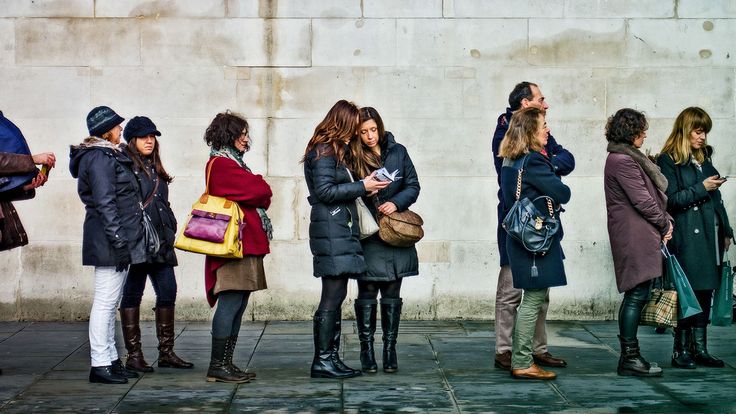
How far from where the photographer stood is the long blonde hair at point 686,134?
7.84 meters

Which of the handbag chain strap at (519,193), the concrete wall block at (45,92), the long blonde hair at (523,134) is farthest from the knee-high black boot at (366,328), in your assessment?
the concrete wall block at (45,92)

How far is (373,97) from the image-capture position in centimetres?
987

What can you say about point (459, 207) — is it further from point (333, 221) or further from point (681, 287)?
point (333, 221)

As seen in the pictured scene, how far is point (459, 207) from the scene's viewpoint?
32.6ft

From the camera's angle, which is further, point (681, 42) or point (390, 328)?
point (681, 42)

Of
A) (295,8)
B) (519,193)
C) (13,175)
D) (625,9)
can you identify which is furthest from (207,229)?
(625,9)

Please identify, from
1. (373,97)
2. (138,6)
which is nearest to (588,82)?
(373,97)

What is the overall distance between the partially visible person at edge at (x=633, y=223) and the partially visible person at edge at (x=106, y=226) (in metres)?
3.00

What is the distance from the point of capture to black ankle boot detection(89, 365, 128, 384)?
720 cm

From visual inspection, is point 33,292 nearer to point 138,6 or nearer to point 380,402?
point 138,6

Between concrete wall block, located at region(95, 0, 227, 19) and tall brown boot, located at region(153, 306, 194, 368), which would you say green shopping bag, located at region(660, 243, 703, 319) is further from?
concrete wall block, located at region(95, 0, 227, 19)

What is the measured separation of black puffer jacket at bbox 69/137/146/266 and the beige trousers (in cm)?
234

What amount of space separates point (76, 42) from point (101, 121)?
2.78 metres

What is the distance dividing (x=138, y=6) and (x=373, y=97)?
2.09 meters
